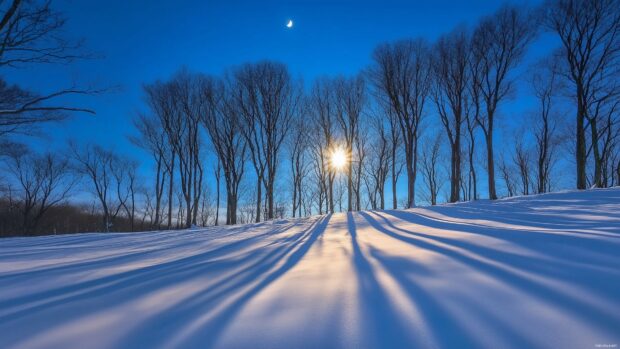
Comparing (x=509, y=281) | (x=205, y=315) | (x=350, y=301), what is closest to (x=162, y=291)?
(x=205, y=315)

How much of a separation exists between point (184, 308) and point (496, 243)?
8.98 ft

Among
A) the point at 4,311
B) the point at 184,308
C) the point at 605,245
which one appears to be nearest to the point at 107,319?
the point at 184,308

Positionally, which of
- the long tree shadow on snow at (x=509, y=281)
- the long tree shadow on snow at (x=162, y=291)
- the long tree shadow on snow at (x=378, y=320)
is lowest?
the long tree shadow on snow at (x=162, y=291)

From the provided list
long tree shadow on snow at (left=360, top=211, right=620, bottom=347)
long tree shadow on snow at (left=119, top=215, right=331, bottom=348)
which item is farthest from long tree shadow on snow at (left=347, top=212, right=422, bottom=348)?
long tree shadow on snow at (left=119, top=215, right=331, bottom=348)

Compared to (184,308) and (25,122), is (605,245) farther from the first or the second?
(25,122)

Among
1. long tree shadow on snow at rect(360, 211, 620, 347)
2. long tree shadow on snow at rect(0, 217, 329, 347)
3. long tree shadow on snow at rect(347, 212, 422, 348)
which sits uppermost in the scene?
long tree shadow on snow at rect(360, 211, 620, 347)

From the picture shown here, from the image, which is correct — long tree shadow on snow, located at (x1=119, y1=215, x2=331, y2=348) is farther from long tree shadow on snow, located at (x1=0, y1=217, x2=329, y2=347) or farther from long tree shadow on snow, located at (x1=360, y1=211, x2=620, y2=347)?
long tree shadow on snow, located at (x1=360, y1=211, x2=620, y2=347)

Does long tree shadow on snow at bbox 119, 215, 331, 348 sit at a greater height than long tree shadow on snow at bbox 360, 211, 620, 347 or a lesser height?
lesser

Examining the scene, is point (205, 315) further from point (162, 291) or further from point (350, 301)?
point (350, 301)

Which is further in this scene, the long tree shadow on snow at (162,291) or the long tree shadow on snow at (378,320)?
the long tree shadow on snow at (162,291)

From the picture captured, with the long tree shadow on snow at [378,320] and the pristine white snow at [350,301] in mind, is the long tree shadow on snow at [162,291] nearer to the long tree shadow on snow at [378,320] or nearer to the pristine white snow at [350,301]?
the pristine white snow at [350,301]

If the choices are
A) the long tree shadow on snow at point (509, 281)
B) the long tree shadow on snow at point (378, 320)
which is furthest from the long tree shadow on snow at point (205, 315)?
the long tree shadow on snow at point (509, 281)

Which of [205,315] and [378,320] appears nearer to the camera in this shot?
[378,320]

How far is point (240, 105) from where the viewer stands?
1525 centimetres
